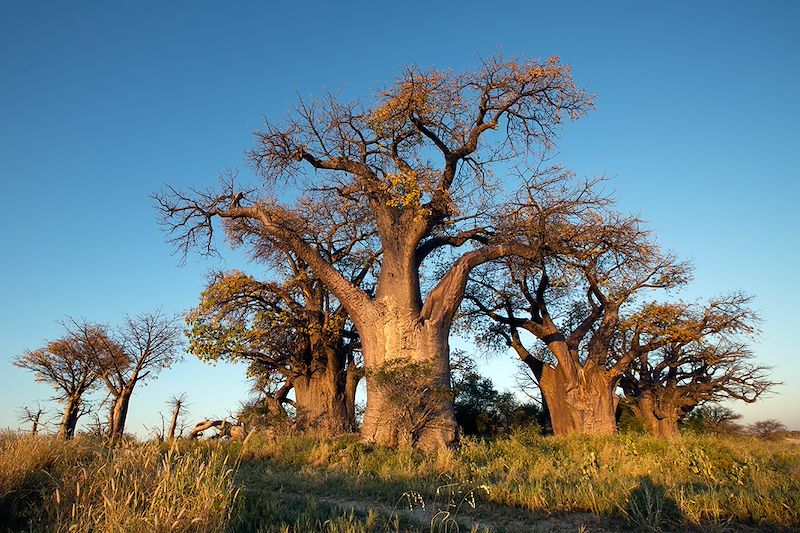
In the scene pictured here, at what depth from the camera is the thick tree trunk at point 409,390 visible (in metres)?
12.5

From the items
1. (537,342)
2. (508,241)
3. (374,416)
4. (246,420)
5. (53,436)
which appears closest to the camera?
(53,436)

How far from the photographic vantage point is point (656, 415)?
21688mm

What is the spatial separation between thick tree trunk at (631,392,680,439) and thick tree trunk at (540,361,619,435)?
4021 millimetres

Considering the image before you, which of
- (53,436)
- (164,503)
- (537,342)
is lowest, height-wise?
(164,503)

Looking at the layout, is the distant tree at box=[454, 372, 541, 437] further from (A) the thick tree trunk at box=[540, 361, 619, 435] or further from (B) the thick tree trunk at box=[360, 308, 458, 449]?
(B) the thick tree trunk at box=[360, 308, 458, 449]

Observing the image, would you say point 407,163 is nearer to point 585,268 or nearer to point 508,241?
point 508,241

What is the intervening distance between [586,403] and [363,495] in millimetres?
12510

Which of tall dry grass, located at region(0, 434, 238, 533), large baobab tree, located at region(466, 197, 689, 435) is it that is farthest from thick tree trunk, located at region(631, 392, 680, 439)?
tall dry grass, located at region(0, 434, 238, 533)

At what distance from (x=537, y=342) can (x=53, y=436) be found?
18030 mm

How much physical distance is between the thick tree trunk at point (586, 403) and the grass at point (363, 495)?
7933mm

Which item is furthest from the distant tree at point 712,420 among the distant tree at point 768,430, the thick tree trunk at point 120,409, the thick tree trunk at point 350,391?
the thick tree trunk at point 120,409

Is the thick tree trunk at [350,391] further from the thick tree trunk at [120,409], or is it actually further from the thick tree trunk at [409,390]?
the thick tree trunk at [120,409]

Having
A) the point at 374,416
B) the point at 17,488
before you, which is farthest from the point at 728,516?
the point at 374,416

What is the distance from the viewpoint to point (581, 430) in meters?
17.8
